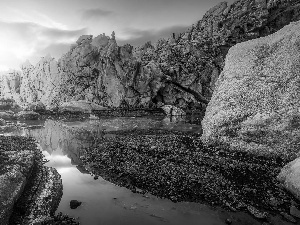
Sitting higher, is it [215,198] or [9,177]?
[9,177]

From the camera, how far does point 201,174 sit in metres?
12.3

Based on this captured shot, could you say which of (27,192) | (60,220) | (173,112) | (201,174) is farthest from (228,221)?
(173,112)

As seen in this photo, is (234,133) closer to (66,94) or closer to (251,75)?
(251,75)

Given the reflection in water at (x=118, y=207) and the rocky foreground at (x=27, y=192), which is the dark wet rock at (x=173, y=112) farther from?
the rocky foreground at (x=27, y=192)

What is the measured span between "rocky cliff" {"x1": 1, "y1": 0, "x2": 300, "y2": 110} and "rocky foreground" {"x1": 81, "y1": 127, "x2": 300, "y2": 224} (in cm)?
4635

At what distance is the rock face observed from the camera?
1450 cm

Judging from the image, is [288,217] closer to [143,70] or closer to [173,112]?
[173,112]

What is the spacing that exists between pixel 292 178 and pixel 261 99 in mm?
7084

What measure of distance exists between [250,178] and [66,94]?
68.3 m

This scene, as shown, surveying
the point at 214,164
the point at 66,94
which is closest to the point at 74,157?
the point at 214,164

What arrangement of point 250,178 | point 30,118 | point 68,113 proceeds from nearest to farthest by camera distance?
point 250,178 < point 30,118 < point 68,113

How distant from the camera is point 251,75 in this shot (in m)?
17.9

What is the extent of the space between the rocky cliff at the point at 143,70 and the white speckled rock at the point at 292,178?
51.5m

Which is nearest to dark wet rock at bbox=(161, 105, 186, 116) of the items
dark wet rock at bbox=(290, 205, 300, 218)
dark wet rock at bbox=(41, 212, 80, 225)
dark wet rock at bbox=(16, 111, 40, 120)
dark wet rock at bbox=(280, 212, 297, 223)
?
dark wet rock at bbox=(16, 111, 40, 120)
